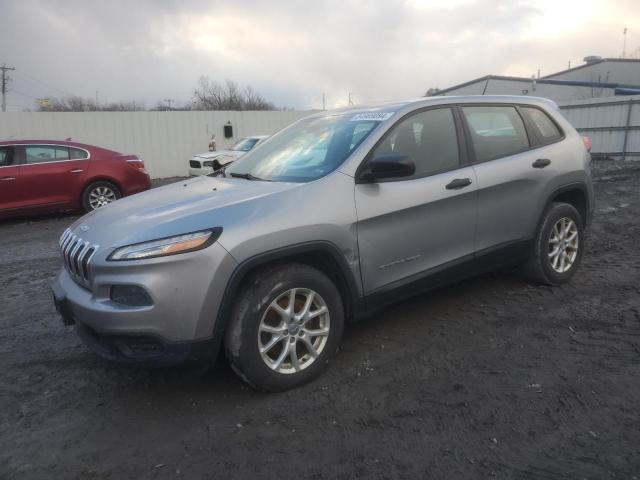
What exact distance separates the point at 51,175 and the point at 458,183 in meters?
8.24

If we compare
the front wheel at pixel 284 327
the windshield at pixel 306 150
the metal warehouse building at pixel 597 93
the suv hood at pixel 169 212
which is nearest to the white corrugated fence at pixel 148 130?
the metal warehouse building at pixel 597 93

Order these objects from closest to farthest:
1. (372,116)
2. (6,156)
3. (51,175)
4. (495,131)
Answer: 1. (372,116)
2. (495,131)
3. (6,156)
4. (51,175)

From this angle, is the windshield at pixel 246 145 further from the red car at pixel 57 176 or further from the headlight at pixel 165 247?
the headlight at pixel 165 247

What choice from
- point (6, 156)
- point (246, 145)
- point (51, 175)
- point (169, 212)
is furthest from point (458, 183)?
point (246, 145)

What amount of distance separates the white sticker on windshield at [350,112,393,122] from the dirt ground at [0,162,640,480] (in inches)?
62.6

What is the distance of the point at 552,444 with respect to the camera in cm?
257

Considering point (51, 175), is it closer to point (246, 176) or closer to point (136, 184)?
point (136, 184)

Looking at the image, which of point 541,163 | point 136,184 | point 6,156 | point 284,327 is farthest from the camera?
point 136,184

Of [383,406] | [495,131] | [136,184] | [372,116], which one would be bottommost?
[383,406]

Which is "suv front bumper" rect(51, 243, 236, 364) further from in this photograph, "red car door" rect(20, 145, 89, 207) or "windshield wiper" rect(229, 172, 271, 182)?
"red car door" rect(20, 145, 89, 207)

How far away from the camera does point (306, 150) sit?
3.91 metres

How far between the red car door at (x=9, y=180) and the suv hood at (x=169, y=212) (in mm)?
6794

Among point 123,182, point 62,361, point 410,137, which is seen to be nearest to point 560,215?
point 410,137

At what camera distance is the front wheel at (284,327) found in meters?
2.94
